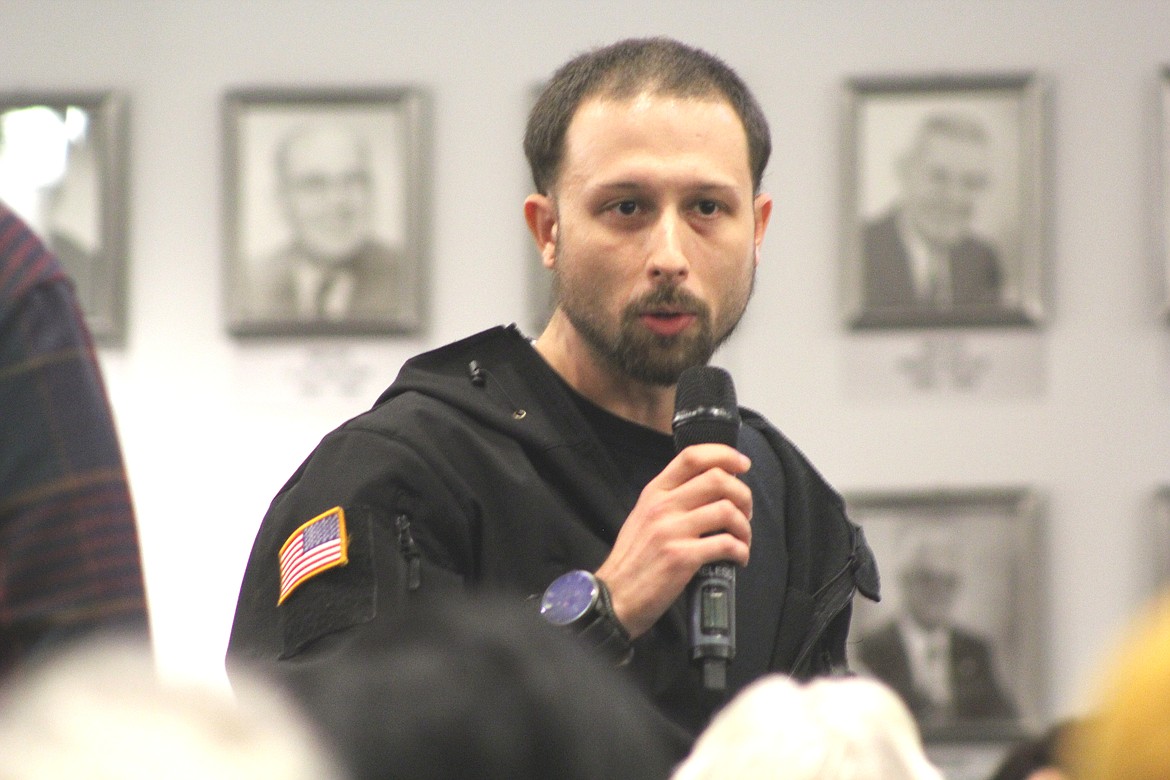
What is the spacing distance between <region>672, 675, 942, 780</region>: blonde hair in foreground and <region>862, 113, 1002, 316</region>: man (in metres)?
4.72

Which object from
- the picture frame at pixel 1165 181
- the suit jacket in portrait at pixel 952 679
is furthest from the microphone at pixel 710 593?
the picture frame at pixel 1165 181

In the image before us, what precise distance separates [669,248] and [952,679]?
3.43 m

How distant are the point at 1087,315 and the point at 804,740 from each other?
494 centimetres

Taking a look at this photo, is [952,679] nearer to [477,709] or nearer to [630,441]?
[630,441]

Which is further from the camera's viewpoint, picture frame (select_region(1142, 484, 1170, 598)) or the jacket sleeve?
picture frame (select_region(1142, 484, 1170, 598))

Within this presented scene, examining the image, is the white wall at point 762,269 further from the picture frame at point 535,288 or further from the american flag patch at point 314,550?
the american flag patch at point 314,550

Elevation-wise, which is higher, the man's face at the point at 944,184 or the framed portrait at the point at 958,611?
the man's face at the point at 944,184

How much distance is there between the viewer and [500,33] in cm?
609

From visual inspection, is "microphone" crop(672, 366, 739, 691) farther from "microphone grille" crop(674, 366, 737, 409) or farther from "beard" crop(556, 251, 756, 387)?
"beard" crop(556, 251, 756, 387)

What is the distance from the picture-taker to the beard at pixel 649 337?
283 centimetres

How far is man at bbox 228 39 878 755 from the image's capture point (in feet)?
8.48

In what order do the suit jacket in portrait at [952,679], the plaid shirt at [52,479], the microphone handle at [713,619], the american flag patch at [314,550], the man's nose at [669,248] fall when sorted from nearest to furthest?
the plaid shirt at [52,479] → the microphone handle at [713,619] → the american flag patch at [314,550] → the man's nose at [669,248] → the suit jacket in portrait at [952,679]

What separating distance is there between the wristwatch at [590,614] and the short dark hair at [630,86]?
0.74m

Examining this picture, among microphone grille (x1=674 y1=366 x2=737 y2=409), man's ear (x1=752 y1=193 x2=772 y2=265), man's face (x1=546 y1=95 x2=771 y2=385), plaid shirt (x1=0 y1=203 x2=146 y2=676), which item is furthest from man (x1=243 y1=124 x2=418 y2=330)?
plaid shirt (x1=0 y1=203 x2=146 y2=676)
